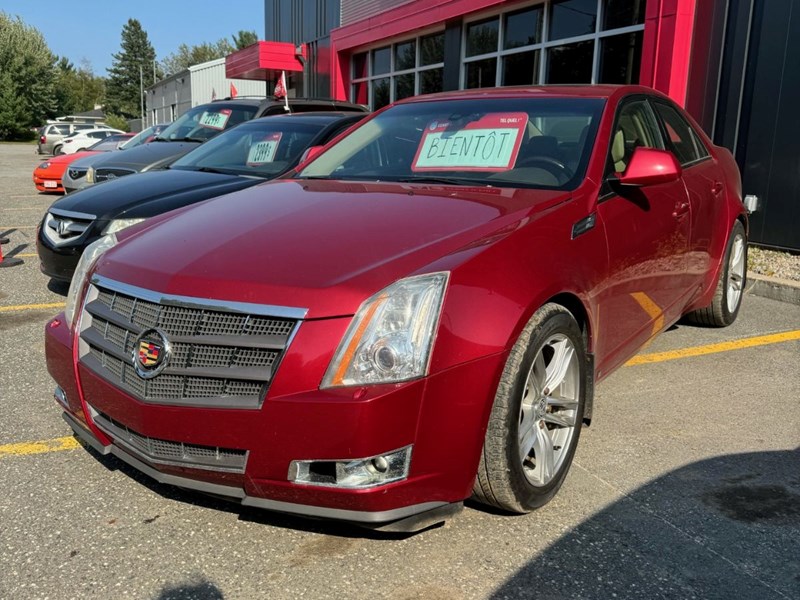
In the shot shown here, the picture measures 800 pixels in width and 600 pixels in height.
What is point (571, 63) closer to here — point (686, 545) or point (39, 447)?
point (686, 545)

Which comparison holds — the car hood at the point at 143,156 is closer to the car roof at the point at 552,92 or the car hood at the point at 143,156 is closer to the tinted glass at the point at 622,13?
the car roof at the point at 552,92

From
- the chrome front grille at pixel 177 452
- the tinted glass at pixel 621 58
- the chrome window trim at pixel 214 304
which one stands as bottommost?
the chrome front grille at pixel 177 452

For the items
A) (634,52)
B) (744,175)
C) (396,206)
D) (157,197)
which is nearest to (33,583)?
(396,206)

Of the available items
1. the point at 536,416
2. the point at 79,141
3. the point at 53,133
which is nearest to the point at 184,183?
the point at 536,416

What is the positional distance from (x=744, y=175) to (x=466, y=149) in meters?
5.89

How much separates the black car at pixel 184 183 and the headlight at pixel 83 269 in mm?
2243

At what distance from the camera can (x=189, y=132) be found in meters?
8.70

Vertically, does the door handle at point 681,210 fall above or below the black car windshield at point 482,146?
below

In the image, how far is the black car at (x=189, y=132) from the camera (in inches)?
295

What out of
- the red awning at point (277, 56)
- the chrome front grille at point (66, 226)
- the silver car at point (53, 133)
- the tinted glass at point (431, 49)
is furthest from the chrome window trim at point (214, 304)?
the silver car at point (53, 133)

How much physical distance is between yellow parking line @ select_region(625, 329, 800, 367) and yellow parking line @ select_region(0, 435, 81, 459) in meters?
3.13

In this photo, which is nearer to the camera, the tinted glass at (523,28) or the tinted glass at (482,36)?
the tinted glass at (523,28)

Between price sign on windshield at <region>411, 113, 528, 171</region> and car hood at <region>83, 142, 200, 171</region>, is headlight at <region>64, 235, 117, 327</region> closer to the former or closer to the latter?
price sign on windshield at <region>411, 113, 528, 171</region>

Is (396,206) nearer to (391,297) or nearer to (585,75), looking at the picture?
(391,297)
